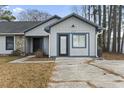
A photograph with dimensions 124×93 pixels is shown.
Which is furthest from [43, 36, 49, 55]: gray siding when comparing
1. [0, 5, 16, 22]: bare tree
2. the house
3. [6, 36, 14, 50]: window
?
[0, 5, 16, 22]: bare tree

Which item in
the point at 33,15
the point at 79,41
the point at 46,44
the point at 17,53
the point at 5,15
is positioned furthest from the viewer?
the point at 33,15

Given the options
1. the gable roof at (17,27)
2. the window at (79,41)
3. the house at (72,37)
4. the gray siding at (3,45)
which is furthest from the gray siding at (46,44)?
the window at (79,41)

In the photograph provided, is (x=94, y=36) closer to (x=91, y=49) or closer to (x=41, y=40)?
(x=91, y=49)

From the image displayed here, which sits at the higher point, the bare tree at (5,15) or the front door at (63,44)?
the bare tree at (5,15)

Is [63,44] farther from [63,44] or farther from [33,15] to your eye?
[33,15]

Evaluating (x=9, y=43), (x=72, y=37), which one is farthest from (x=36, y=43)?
(x=72, y=37)

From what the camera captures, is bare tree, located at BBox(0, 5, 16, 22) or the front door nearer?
the front door

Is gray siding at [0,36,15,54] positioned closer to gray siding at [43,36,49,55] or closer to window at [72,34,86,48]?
gray siding at [43,36,49,55]

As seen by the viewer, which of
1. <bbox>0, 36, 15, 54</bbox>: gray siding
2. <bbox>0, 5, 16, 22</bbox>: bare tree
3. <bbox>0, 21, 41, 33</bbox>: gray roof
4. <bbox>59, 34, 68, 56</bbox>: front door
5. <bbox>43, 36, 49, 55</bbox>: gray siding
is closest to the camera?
<bbox>59, 34, 68, 56</bbox>: front door

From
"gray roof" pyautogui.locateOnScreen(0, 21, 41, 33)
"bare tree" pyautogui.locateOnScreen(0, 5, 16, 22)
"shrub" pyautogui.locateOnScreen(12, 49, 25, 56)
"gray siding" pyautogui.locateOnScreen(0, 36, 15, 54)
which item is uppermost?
"bare tree" pyautogui.locateOnScreen(0, 5, 16, 22)

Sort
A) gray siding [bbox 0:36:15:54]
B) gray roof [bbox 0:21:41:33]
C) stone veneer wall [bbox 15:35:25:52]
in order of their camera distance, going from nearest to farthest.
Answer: stone veneer wall [bbox 15:35:25:52] → gray siding [bbox 0:36:15:54] → gray roof [bbox 0:21:41:33]

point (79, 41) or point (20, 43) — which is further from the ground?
point (79, 41)

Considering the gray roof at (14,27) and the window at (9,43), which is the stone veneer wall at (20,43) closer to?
the window at (9,43)
